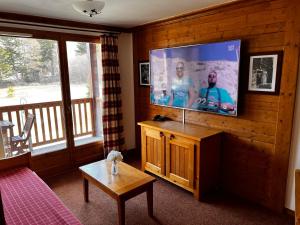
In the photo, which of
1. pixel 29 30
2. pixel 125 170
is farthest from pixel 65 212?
pixel 29 30

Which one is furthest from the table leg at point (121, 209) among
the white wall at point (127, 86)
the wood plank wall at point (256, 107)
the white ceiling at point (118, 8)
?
the white wall at point (127, 86)

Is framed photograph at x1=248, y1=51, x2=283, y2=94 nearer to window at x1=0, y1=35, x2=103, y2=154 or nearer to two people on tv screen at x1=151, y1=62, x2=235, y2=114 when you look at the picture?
two people on tv screen at x1=151, y1=62, x2=235, y2=114

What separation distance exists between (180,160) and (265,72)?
53.3 inches

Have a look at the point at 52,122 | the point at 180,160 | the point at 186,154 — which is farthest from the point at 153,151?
the point at 52,122

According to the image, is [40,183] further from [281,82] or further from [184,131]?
[281,82]

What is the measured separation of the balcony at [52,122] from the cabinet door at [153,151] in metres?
1.10

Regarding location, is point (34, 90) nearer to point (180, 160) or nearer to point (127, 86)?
point (127, 86)

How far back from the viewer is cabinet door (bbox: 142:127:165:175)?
2986mm

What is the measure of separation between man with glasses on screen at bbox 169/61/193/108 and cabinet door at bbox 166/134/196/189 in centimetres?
56

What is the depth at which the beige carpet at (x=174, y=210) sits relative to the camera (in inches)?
90.8

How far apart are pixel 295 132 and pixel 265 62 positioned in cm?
74

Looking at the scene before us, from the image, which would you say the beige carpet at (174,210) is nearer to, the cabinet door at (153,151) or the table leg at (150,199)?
the table leg at (150,199)

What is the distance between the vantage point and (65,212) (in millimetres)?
1713

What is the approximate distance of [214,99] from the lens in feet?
8.91
